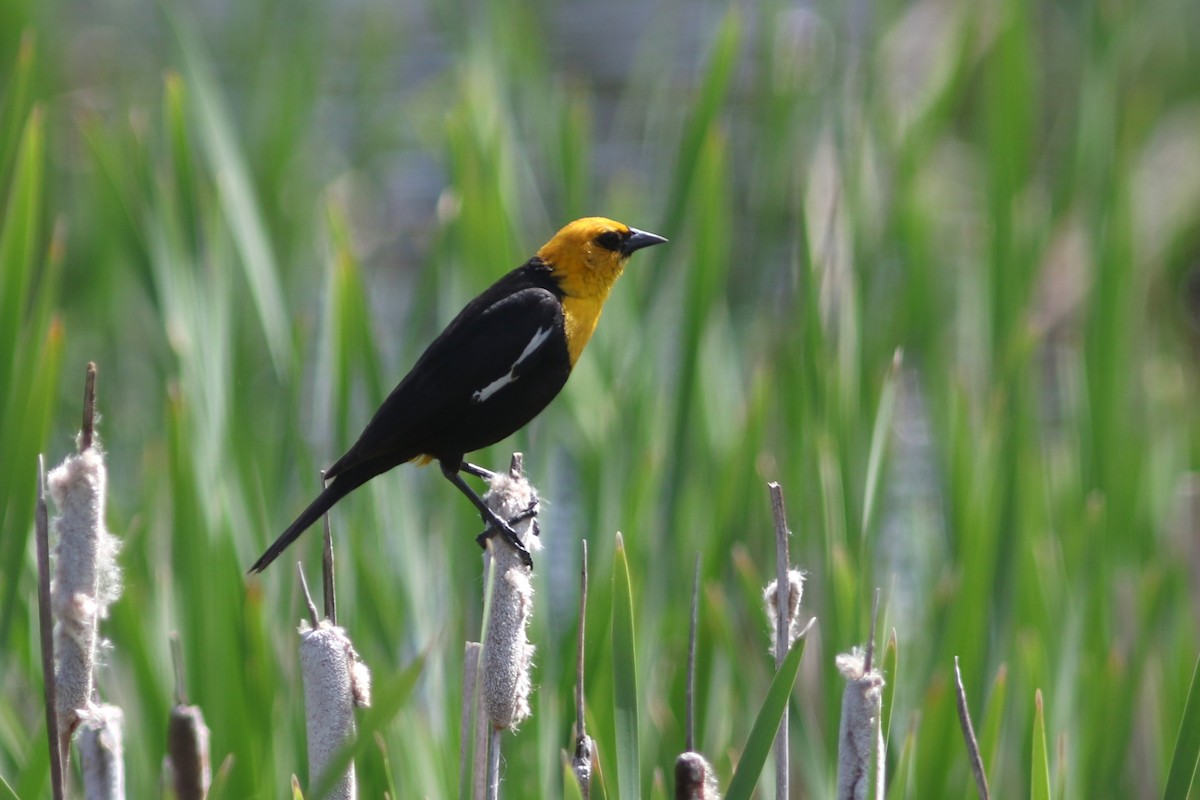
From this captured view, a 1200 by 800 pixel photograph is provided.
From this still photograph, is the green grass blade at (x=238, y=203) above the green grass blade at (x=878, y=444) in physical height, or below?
above

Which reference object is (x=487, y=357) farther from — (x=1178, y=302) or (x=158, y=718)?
(x=1178, y=302)

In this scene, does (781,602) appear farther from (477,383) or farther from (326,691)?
(477,383)

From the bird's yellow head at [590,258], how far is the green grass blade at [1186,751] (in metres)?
0.92

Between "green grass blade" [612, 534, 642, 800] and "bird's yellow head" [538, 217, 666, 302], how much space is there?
761mm

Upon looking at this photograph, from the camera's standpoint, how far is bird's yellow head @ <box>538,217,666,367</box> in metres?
1.87

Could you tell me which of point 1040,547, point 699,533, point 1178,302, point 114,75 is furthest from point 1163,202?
point 114,75

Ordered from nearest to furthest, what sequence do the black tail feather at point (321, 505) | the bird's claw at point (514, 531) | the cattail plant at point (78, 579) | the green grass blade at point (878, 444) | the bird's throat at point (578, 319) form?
the cattail plant at point (78, 579)
the bird's claw at point (514, 531)
the black tail feather at point (321, 505)
the green grass blade at point (878, 444)
the bird's throat at point (578, 319)

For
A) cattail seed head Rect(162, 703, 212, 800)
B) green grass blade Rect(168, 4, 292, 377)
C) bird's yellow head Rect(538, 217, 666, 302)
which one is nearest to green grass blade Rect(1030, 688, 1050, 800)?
cattail seed head Rect(162, 703, 212, 800)

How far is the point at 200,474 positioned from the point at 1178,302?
266 centimetres

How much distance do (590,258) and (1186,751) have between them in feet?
3.28

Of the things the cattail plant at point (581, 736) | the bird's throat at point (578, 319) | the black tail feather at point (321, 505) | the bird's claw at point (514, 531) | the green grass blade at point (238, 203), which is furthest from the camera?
the green grass blade at point (238, 203)

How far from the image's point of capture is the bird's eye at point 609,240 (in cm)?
190

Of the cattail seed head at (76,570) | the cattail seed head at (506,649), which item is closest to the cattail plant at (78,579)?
the cattail seed head at (76,570)

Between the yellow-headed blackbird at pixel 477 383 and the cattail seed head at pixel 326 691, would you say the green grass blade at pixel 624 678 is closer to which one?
the cattail seed head at pixel 326 691
